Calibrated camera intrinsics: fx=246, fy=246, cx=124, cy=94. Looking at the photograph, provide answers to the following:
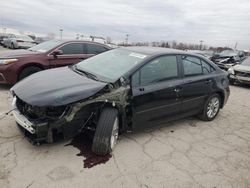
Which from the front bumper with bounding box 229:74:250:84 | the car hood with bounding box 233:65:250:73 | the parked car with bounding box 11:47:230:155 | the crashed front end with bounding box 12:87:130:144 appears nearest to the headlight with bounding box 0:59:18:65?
the parked car with bounding box 11:47:230:155

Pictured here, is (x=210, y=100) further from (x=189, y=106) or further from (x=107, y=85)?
(x=107, y=85)

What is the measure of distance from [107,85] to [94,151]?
926 mm

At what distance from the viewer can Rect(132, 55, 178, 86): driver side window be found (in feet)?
12.5

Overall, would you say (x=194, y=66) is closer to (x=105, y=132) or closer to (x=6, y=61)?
(x=105, y=132)

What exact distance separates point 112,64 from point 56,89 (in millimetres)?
1226

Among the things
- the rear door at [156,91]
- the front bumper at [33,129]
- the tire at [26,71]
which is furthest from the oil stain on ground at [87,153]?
the tire at [26,71]

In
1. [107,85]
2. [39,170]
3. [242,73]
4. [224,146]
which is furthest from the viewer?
[242,73]

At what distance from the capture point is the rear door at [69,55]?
22.3 feet

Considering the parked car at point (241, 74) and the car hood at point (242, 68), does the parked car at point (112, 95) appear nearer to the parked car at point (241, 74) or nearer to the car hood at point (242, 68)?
the parked car at point (241, 74)

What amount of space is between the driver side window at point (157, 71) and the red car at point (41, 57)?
3572mm

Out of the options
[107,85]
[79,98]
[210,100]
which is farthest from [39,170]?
[210,100]

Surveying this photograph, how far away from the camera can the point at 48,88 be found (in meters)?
3.36

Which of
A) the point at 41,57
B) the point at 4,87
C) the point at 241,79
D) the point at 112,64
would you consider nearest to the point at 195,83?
the point at 112,64

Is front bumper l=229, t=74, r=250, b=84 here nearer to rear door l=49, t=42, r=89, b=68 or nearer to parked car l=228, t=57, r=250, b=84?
parked car l=228, t=57, r=250, b=84
